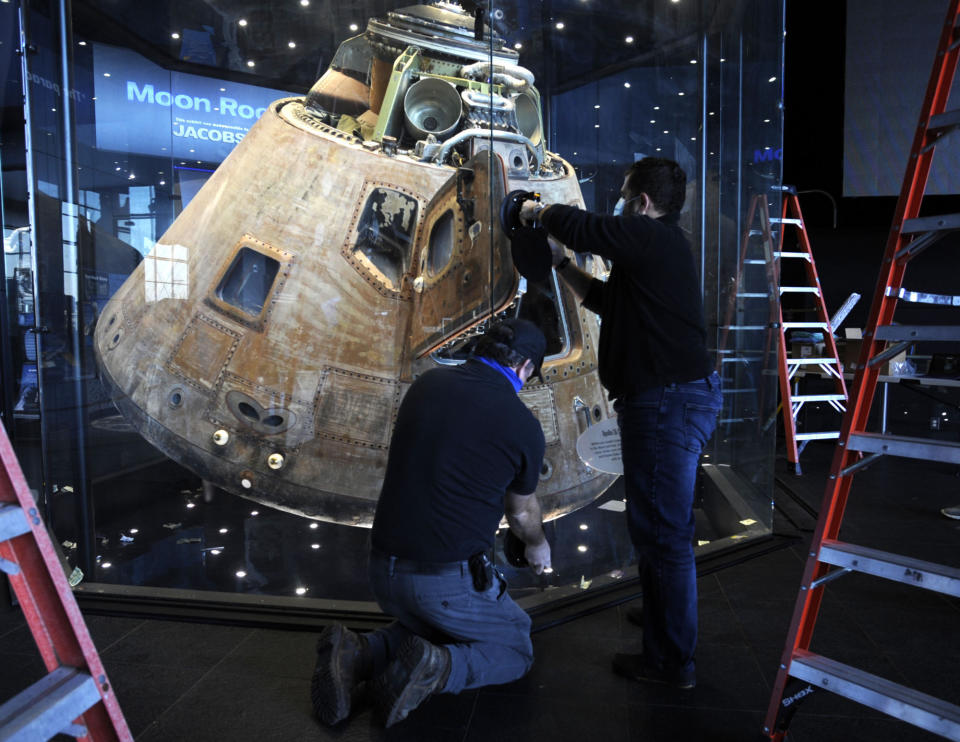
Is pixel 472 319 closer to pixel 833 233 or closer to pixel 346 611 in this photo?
pixel 346 611

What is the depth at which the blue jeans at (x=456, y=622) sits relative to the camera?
7.10 feet

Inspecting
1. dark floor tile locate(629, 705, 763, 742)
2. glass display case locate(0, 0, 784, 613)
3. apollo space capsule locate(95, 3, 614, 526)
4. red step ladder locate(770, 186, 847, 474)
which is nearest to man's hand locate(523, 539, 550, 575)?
dark floor tile locate(629, 705, 763, 742)

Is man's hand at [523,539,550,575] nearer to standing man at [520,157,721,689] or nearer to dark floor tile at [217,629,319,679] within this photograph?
standing man at [520,157,721,689]

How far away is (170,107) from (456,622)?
2266 millimetres

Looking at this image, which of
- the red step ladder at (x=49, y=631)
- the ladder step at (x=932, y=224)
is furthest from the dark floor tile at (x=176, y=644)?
the ladder step at (x=932, y=224)

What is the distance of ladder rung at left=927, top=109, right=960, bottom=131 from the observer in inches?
67.5

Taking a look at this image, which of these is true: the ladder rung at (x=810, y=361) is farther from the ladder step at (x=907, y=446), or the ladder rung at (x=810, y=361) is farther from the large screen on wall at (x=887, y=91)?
the large screen on wall at (x=887, y=91)

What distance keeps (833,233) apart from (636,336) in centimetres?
1139

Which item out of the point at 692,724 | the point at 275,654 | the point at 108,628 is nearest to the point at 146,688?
the point at 275,654

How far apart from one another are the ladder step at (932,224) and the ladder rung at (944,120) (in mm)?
223

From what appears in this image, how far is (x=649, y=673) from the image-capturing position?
2363mm

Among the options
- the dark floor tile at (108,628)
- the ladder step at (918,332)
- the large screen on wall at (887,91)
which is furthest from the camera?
the large screen on wall at (887,91)

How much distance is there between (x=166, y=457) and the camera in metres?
2.98

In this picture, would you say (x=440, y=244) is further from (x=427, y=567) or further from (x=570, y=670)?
(x=570, y=670)
